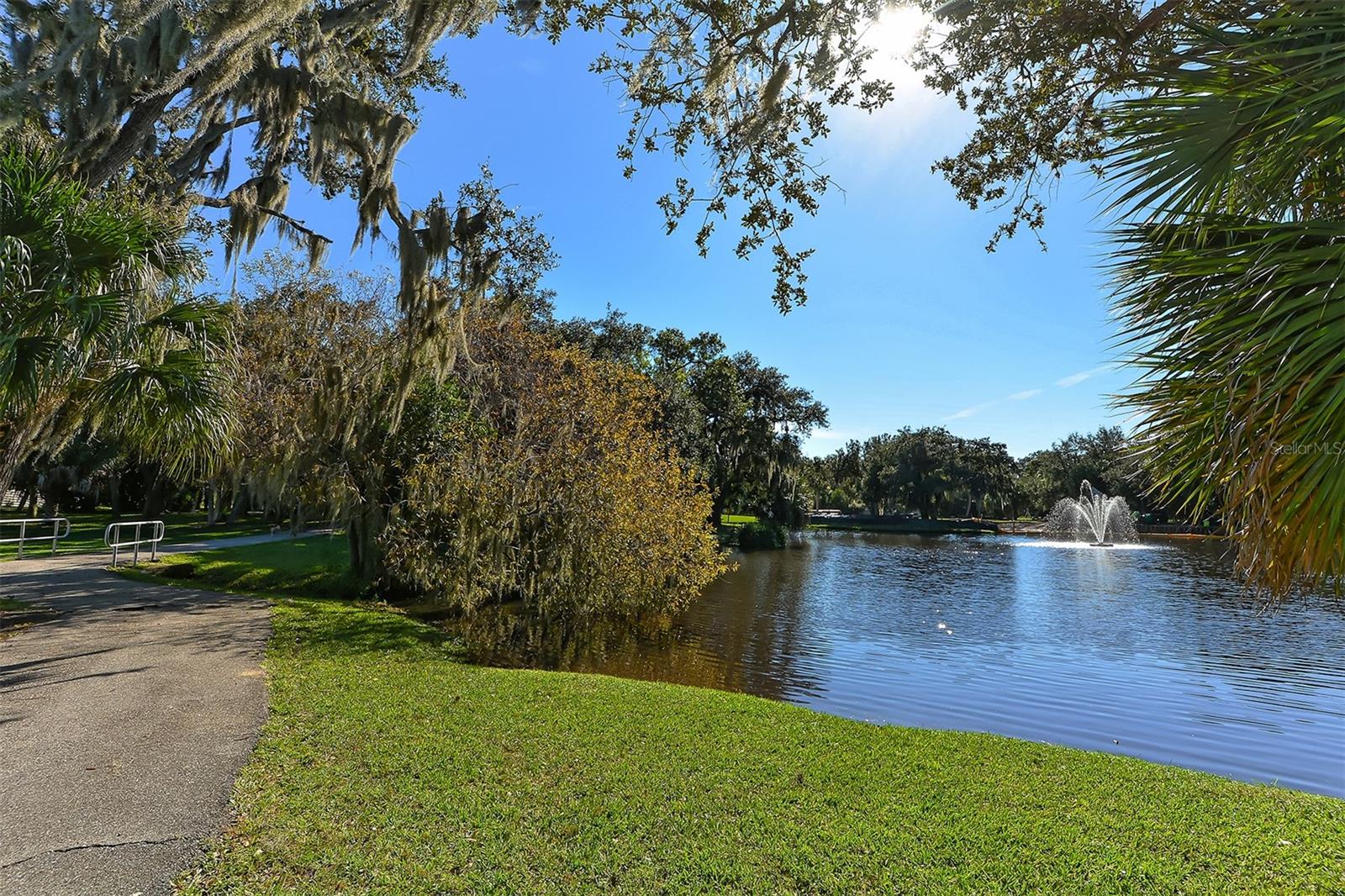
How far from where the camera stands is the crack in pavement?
3.31 m

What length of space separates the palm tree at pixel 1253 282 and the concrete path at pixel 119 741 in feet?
18.0

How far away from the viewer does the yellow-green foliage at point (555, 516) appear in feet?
40.7

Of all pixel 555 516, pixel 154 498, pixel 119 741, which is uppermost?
pixel 555 516

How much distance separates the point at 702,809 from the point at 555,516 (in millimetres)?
8826

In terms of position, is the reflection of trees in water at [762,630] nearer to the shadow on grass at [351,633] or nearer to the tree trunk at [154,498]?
the shadow on grass at [351,633]

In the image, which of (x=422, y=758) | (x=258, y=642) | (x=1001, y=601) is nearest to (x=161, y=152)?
(x=258, y=642)

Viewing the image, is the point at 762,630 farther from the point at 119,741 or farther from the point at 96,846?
the point at 96,846

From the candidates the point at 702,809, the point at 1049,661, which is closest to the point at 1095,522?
the point at 1049,661

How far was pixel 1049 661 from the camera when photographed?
11789 mm

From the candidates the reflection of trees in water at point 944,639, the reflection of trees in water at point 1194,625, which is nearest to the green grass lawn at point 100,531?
the reflection of trees in water at point 944,639

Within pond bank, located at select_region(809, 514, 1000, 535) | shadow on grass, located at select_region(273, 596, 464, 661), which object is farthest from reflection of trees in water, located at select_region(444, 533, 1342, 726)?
pond bank, located at select_region(809, 514, 1000, 535)

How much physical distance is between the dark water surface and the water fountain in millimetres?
28185

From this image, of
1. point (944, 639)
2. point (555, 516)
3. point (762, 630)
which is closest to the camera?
point (555, 516)

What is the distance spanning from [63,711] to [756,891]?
601cm
